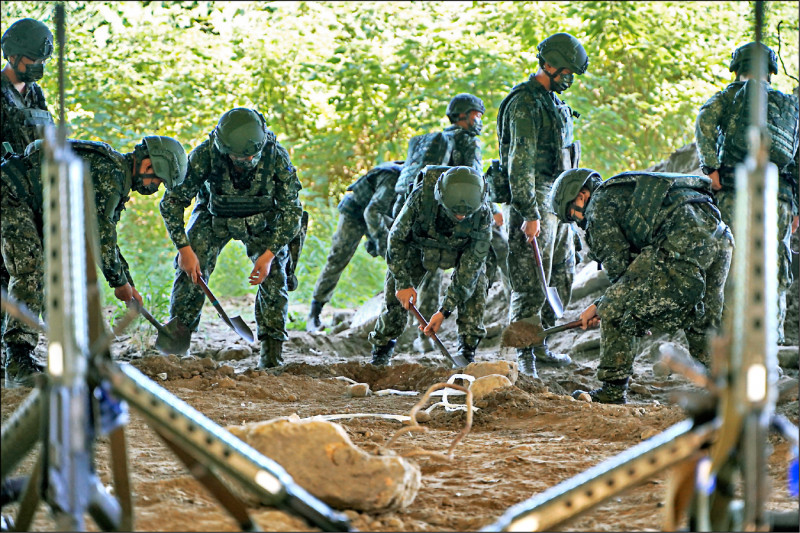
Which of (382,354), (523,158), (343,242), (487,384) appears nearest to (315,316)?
(343,242)

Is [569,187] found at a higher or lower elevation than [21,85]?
lower

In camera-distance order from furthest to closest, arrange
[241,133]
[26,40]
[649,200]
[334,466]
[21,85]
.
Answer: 1. [241,133]
2. [21,85]
3. [26,40]
4. [649,200]
5. [334,466]

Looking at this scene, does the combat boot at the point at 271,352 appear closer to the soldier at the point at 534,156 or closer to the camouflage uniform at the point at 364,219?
the soldier at the point at 534,156

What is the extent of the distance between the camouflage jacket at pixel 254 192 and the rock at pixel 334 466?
144 inches

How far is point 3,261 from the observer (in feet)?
19.2

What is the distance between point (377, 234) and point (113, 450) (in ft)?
21.4

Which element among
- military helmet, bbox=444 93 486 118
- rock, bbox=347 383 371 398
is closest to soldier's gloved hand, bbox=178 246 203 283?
rock, bbox=347 383 371 398

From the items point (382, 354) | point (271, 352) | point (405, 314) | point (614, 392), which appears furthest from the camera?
point (382, 354)

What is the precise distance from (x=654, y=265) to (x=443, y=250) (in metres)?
1.82

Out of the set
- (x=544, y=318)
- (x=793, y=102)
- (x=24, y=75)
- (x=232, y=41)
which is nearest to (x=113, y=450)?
(x=24, y=75)

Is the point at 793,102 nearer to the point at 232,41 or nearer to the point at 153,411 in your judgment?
the point at 153,411

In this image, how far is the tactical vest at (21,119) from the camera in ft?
20.1

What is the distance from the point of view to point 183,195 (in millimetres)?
6574

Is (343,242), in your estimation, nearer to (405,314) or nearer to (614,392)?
(405,314)
